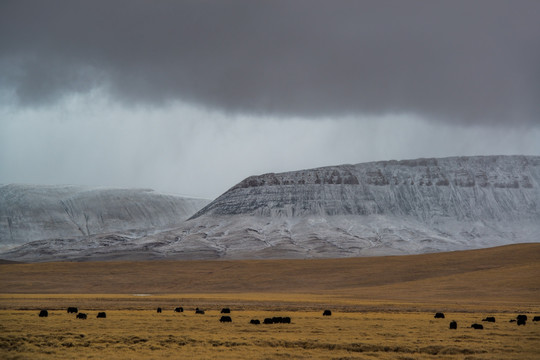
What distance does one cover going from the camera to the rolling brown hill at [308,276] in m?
115

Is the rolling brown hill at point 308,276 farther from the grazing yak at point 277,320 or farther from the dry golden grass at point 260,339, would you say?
the dry golden grass at point 260,339

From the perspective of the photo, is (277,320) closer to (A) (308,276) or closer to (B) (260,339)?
(B) (260,339)

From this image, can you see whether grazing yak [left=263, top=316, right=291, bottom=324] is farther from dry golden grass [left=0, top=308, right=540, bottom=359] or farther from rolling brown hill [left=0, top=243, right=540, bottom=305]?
rolling brown hill [left=0, top=243, right=540, bottom=305]

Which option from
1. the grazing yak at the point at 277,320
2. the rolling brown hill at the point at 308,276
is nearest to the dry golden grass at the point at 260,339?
the grazing yak at the point at 277,320

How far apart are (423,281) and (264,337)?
91824 mm

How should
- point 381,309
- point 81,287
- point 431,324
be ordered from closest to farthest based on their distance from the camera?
point 431,324 → point 381,309 → point 81,287

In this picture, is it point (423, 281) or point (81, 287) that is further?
point (81, 287)

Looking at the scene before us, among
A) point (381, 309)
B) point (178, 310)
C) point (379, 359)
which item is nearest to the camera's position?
point (379, 359)

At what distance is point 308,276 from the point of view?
151625 mm

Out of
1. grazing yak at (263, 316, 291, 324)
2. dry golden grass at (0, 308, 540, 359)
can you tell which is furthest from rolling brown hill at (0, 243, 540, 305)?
dry golden grass at (0, 308, 540, 359)

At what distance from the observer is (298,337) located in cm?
4091

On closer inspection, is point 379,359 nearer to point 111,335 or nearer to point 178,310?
point 111,335

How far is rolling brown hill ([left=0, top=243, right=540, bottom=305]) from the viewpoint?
115 meters

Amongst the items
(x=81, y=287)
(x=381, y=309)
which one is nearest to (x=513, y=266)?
(x=381, y=309)
